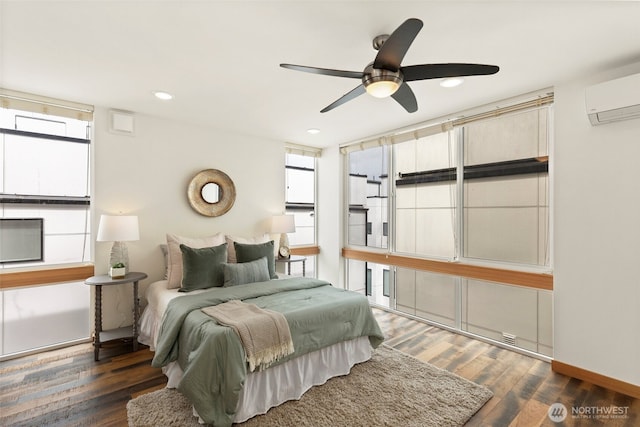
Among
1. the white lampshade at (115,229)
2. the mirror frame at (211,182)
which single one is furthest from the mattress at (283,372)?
the mirror frame at (211,182)

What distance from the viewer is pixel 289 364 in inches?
88.8

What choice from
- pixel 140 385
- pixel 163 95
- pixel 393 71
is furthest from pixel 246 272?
pixel 393 71

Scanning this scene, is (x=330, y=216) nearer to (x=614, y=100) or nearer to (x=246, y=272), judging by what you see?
(x=246, y=272)

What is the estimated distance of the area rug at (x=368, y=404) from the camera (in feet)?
6.47

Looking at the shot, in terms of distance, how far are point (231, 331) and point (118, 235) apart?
171 centimetres

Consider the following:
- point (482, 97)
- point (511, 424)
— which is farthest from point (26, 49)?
point (511, 424)

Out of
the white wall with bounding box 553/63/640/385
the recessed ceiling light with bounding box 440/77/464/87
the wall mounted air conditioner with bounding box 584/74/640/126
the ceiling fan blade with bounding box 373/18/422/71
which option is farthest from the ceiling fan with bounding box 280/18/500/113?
the white wall with bounding box 553/63/640/385

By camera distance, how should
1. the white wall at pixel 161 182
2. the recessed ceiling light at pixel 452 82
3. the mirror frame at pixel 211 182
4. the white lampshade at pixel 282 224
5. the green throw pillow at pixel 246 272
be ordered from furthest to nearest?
1. the white lampshade at pixel 282 224
2. the mirror frame at pixel 211 182
3. the white wall at pixel 161 182
4. the green throw pillow at pixel 246 272
5. the recessed ceiling light at pixel 452 82

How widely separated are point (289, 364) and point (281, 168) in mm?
3007

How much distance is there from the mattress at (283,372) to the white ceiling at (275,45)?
1959 mm

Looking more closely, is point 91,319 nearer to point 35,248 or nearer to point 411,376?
point 35,248

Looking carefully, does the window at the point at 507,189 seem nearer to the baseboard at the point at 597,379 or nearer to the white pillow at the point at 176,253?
the baseboard at the point at 597,379

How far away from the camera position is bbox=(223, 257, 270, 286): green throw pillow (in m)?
3.08

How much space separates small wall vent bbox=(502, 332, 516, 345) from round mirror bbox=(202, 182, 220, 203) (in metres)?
3.65
